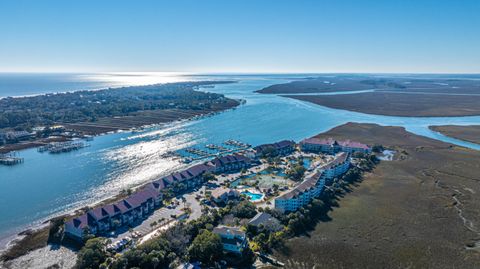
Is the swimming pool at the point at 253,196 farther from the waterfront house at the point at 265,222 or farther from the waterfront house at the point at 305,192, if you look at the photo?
the waterfront house at the point at 265,222

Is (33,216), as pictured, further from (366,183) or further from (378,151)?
(378,151)

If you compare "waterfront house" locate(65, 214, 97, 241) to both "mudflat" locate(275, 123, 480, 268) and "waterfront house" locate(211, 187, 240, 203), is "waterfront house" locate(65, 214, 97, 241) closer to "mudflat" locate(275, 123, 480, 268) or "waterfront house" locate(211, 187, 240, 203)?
"waterfront house" locate(211, 187, 240, 203)

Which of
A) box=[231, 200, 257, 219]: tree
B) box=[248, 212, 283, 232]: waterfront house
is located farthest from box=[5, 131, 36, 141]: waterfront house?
box=[248, 212, 283, 232]: waterfront house

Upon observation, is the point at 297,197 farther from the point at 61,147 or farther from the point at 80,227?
the point at 61,147

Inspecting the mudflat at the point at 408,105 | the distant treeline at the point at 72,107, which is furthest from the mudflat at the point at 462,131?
the distant treeline at the point at 72,107

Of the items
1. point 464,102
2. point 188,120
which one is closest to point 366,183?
point 188,120
